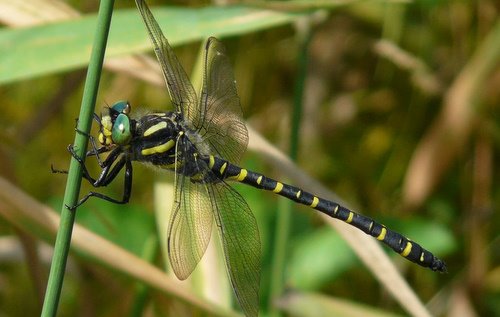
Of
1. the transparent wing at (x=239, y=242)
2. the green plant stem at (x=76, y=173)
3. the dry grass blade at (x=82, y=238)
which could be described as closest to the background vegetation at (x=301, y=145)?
the dry grass blade at (x=82, y=238)

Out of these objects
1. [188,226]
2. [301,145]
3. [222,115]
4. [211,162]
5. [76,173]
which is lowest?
[76,173]

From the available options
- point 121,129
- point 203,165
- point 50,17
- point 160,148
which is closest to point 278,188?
point 203,165

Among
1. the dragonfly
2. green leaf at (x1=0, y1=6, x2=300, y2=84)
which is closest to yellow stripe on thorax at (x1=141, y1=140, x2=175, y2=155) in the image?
the dragonfly

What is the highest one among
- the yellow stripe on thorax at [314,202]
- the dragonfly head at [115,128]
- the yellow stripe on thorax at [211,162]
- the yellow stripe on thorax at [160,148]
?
the yellow stripe on thorax at [314,202]

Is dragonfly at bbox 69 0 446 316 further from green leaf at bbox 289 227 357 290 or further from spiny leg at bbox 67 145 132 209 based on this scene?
green leaf at bbox 289 227 357 290

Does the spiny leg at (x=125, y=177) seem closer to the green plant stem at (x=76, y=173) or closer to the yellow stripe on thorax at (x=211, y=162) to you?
the yellow stripe on thorax at (x=211, y=162)

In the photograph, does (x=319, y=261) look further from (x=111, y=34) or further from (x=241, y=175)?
(x=111, y=34)

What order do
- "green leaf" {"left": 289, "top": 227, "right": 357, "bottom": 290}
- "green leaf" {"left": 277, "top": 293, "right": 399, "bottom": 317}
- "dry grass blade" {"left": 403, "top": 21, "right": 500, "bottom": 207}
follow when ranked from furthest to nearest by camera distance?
1. "dry grass blade" {"left": 403, "top": 21, "right": 500, "bottom": 207}
2. "green leaf" {"left": 289, "top": 227, "right": 357, "bottom": 290}
3. "green leaf" {"left": 277, "top": 293, "right": 399, "bottom": 317}
